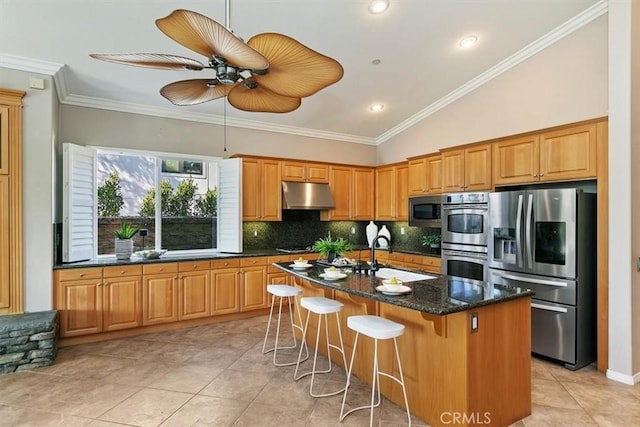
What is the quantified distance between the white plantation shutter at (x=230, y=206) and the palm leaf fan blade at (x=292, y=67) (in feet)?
9.45

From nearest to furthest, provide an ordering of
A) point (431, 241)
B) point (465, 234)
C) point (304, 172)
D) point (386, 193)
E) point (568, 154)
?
point (568, 154)
point (465, 234)
point (431, 241)
point (304, 172)
point (386, 193)

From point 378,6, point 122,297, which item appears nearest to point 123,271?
point 122,297

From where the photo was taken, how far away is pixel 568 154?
11.8ft

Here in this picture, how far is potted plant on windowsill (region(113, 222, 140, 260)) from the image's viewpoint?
14.7ft

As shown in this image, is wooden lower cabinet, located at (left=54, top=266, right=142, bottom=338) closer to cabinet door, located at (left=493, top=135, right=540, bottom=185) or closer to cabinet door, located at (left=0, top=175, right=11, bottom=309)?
cabinet door, located at (left=0, top=175, right=11, bottom=309)

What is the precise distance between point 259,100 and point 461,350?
2.22 m

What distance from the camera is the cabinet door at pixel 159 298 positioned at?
4.33 m

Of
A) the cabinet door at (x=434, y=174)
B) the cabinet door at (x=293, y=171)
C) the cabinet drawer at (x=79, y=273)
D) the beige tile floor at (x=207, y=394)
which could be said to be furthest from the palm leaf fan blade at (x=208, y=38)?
the cabinet door at (x=434, y=174)

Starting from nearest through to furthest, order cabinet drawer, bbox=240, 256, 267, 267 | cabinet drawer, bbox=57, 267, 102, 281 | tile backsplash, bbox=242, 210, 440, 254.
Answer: cabinet drawer, bbox=57, 267, 102, 281
cabinet drawer, bbox=240, 256, 267, 267
tile backsplash, bbox=242, 210, 440, 254

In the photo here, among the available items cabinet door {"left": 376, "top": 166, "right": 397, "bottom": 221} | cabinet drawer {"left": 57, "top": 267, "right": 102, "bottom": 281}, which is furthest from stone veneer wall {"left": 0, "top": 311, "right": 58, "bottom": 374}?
cabinet door {"left": 376, "top": 166, "right": 397, "bottom": 221}

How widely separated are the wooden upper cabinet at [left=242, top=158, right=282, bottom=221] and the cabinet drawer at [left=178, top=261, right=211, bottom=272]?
34.5 inches

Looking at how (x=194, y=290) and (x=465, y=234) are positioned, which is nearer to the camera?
(x=465, y=234)

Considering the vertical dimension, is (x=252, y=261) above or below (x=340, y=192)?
below

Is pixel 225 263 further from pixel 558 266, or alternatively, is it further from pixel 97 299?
pixel 558 266
